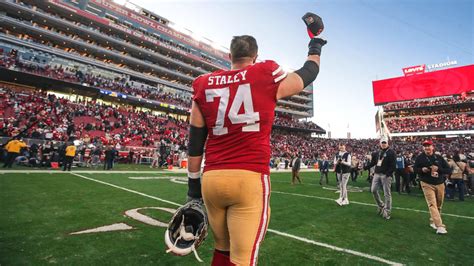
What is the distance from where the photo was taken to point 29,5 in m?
38.2

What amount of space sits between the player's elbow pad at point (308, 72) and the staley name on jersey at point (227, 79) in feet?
1.45

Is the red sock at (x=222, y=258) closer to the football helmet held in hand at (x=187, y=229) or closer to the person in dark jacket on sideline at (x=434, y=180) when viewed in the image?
the football helmet held in hand at (x=187, y=229)

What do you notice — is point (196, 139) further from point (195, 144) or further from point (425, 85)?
point (425, 85)

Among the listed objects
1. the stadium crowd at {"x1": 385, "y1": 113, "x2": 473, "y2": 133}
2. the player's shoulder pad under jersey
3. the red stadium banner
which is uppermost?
the red stadium banner

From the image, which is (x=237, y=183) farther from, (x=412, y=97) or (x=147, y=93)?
(x=412, y=97)

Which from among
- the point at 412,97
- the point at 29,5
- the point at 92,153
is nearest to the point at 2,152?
the point at 92,153

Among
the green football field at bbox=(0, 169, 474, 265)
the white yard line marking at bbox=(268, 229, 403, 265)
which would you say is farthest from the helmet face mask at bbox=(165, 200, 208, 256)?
the white yard line marking at bbox=(268, 229, 403, 265)

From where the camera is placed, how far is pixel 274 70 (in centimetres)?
180

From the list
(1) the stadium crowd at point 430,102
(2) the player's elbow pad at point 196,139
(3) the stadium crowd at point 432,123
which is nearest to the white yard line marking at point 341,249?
(2) the player's elbow pad at point 196,139

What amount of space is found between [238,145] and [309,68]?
2.79ft

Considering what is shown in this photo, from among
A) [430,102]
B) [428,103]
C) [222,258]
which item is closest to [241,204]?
[222,258]

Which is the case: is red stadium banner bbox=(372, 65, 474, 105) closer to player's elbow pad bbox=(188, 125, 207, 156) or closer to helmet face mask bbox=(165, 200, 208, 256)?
player's elbow pad bbox=(188, 125, 207, 156)

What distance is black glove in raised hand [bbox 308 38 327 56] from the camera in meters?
2.11

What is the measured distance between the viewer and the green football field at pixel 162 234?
3455 millimetres
